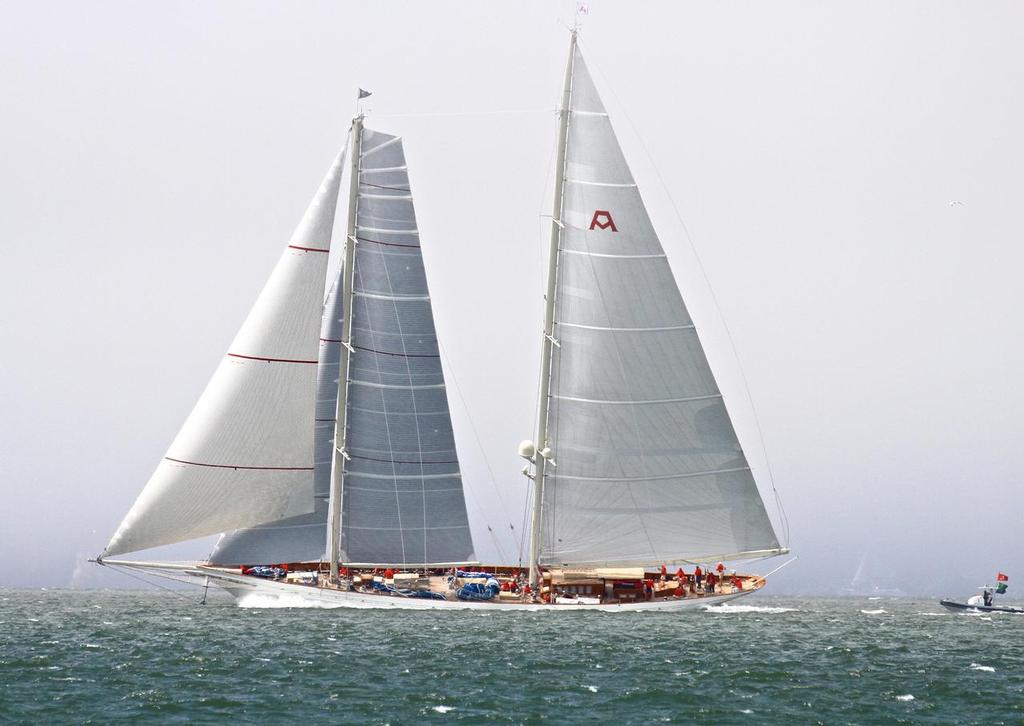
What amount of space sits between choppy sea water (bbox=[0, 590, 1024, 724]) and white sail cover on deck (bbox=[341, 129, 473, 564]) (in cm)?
319

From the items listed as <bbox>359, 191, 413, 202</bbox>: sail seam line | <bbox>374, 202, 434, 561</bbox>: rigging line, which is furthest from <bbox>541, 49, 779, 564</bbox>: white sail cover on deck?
<bbox>359, 191, 413, 202</bbox>: sail seam line

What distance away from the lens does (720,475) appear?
182 ft

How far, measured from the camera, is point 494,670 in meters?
38.0

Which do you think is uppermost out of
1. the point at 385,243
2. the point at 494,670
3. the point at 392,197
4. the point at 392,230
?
the point at 392,197

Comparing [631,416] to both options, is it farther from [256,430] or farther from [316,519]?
[256,430]

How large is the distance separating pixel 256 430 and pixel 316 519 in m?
4.42

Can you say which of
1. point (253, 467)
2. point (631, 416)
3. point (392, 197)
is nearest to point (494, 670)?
point (253, 467)

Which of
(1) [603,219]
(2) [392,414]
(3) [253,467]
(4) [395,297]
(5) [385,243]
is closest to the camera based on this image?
(3) [253,467]

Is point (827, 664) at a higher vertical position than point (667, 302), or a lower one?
lower

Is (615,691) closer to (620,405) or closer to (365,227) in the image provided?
(620,405)

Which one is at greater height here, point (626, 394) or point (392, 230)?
point (392, 230)

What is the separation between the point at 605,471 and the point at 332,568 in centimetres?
1123

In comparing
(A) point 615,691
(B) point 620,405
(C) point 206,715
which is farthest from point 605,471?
(C) point 206,715

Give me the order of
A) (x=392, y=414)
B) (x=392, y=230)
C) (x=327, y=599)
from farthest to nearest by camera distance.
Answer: (x=392, y=230) → (x=392, y=414) → (x=327, y=599)
